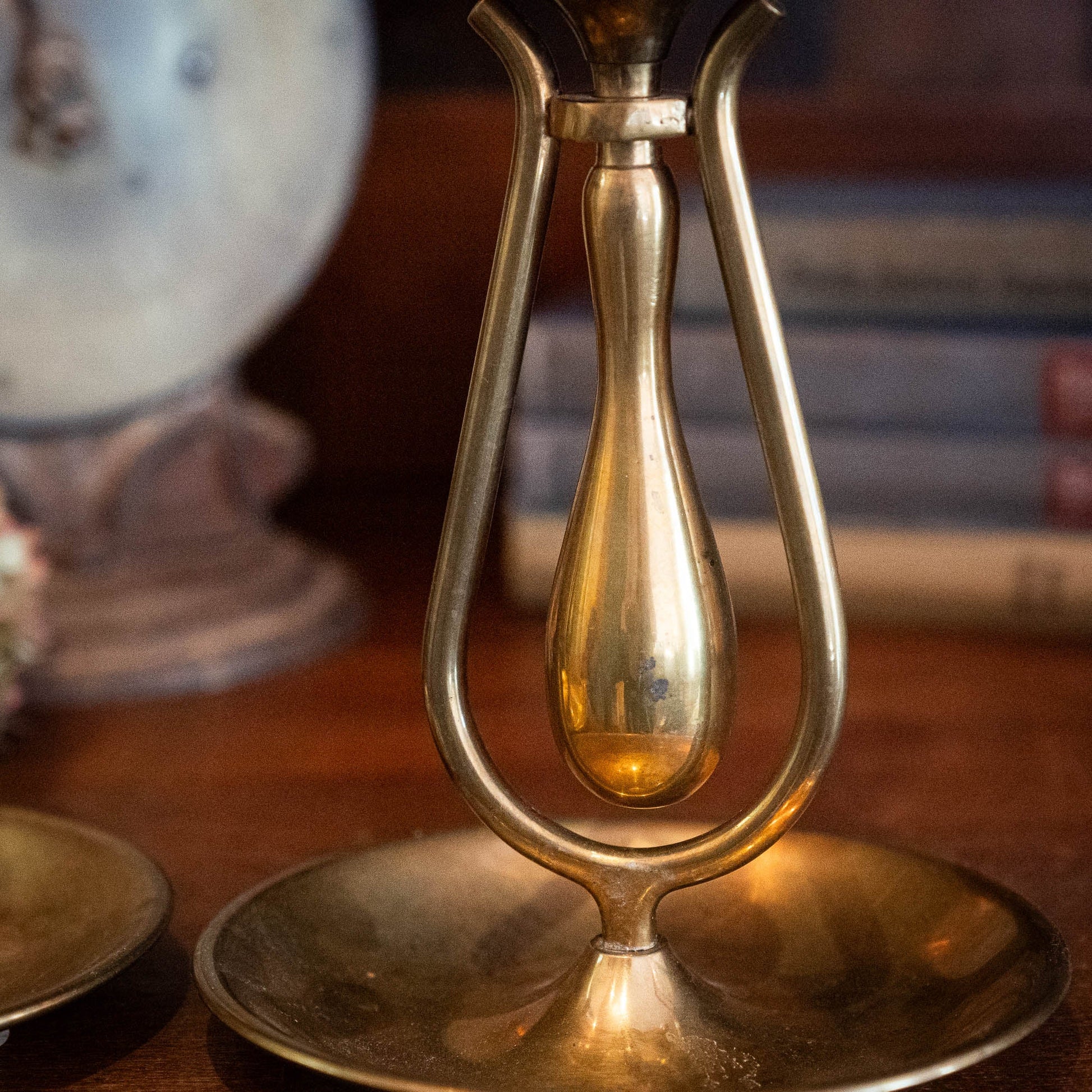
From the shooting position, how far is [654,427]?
0.34 meters

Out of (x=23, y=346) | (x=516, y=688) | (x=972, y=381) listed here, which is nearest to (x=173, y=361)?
(x=23, y=346)

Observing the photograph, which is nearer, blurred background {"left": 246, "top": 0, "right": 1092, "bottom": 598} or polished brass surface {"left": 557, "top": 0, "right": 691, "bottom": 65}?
polished brass surface {"left": 557, "top": 0, "right": 691, "bottom": 65}

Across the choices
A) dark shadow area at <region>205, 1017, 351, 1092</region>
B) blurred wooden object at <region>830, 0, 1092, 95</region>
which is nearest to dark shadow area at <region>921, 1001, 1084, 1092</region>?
dark shadow area at <region>205, 1017, 351, 1092</region>

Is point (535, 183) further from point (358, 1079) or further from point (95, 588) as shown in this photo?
point (95, 588)

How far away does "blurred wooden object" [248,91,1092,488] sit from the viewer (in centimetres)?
92

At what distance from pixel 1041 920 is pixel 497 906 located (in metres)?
0.13

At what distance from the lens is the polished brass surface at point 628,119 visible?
0.32m

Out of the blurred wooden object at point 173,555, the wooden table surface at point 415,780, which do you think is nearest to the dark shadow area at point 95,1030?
the wooden table surface at point 415,780

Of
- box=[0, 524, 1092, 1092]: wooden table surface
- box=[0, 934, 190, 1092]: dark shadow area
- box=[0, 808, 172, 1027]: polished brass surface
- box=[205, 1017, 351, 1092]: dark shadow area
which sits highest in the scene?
box=[0, 808, 172, 1027]: polished brass surface

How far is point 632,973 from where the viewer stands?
1.15 feet

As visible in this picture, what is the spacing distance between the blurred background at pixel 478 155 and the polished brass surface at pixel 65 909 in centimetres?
48

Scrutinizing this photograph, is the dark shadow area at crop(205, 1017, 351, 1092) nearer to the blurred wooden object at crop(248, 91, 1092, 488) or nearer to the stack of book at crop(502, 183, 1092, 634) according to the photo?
the stack of book at crop(502, 183, 1092, 634)

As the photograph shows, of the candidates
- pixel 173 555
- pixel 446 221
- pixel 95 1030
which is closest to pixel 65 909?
pixel 95 1030

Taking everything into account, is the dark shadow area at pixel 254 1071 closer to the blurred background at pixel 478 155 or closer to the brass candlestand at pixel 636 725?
the brass candlestand at pixel 636 725
